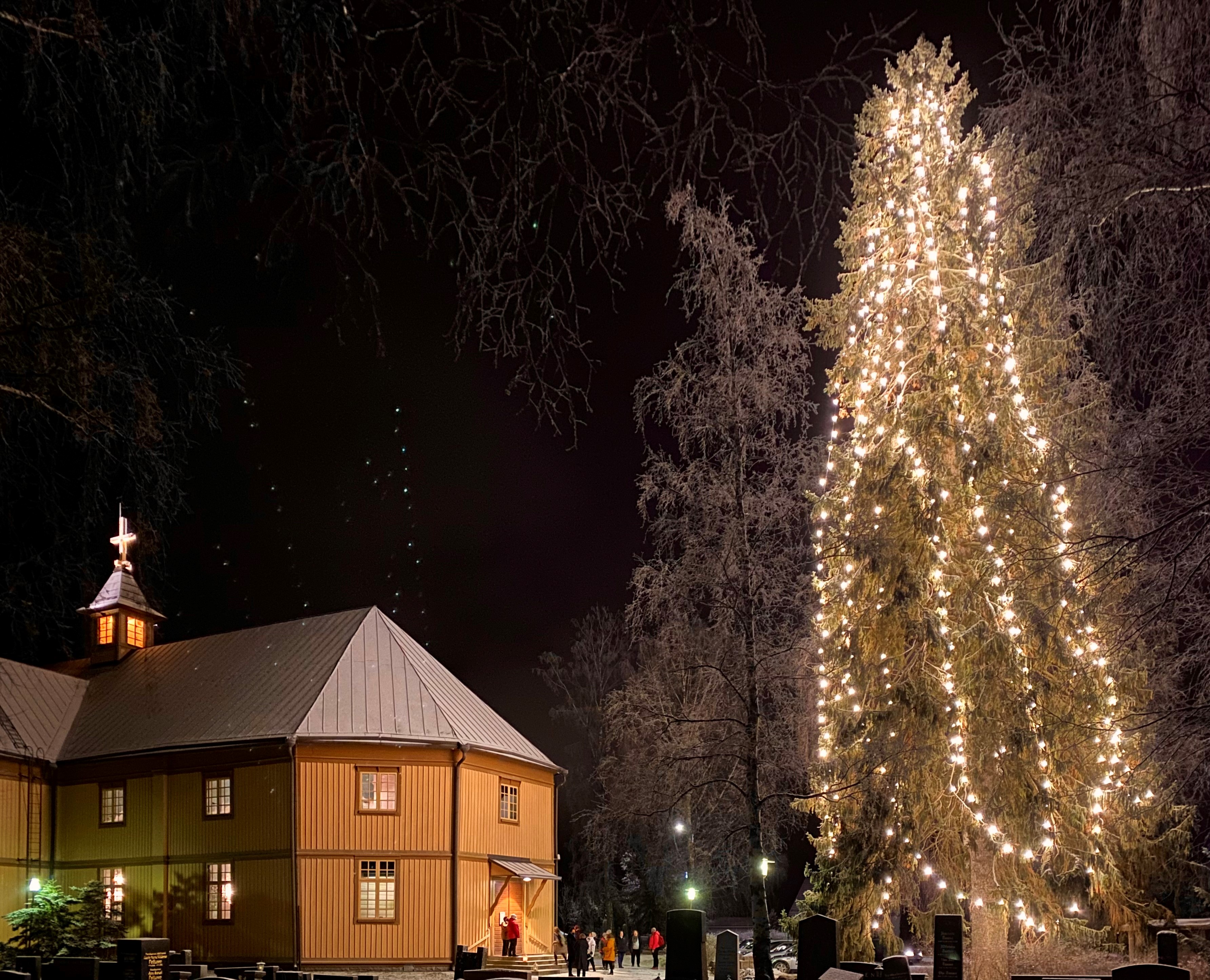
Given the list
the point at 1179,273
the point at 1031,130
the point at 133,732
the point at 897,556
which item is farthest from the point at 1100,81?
the point at 133,732

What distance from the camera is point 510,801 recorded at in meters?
32.8

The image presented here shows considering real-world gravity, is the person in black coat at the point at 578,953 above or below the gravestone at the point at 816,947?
below

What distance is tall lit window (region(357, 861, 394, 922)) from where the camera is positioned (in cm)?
2842

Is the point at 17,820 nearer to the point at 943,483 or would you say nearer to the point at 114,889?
the point at 114,889

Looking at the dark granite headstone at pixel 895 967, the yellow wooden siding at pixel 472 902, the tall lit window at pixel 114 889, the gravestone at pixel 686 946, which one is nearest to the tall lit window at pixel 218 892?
the tall lit window at pixel 114 889

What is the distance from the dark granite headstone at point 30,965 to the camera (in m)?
16.5

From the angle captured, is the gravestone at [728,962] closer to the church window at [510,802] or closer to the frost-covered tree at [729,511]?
the frost-covered tree at [729,511]

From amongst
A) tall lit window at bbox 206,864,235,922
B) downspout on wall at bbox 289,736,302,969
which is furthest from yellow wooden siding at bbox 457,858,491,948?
tall lit window at bbox 206,864,235,922

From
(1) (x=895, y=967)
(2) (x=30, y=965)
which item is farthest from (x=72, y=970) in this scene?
(1) (x=895, y=967)

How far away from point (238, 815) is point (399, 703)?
4.49m

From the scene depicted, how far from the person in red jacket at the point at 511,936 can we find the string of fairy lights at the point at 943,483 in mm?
12001

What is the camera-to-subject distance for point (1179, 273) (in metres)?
7.40

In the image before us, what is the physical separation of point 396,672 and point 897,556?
58.0 feet

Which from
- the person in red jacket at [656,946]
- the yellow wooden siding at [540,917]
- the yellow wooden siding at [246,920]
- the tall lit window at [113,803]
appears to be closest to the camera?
the yellow wooden siding at [246,920]
